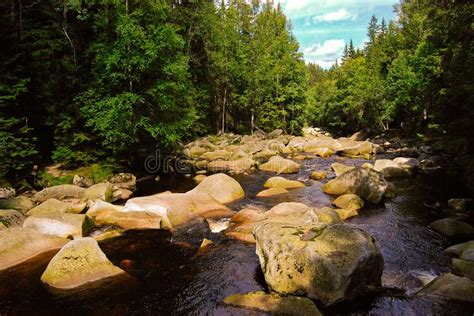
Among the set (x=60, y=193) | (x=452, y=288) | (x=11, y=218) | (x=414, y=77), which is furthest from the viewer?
(x=414, y=77)

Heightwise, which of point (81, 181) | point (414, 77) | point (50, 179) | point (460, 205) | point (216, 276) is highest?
point (414, 77)

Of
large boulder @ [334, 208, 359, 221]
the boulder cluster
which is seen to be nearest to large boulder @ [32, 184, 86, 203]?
the boulder cluster

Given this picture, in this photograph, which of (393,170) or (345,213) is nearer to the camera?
(345,213)

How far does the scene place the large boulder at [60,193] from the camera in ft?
57.0

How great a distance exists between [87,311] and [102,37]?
1858 centimetres

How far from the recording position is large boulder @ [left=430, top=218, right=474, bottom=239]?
12.3 meters

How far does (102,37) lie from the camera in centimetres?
2200

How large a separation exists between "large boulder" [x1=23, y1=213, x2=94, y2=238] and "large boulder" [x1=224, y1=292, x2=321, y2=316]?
719 cm

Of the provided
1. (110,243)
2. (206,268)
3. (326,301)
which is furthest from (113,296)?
(326,301)

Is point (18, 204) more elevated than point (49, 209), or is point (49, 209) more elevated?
point (49, 209)

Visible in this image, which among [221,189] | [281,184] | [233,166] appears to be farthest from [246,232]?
[233,166]

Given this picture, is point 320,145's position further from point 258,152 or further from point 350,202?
point 350,202

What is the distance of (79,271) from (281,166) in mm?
17880

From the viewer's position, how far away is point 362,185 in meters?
16.9
